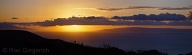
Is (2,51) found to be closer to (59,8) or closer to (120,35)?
(59,8)

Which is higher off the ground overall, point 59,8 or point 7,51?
point 59,8

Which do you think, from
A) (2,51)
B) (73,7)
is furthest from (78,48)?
(2,51)

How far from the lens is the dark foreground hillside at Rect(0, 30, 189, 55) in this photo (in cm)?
675

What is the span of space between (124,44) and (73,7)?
0.80 meters

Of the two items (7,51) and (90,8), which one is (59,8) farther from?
(7,51)

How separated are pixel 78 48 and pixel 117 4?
2.46 feet

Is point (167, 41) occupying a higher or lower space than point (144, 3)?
lower

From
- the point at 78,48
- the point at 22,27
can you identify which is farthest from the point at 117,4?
the point at 22,27

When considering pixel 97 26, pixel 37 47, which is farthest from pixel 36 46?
pixel 97 26

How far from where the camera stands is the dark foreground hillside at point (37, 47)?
675cm

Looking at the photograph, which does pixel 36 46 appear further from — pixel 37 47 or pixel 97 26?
pixel 97 26

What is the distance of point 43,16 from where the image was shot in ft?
22.7

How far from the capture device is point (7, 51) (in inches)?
266

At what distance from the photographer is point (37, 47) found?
6766mm
